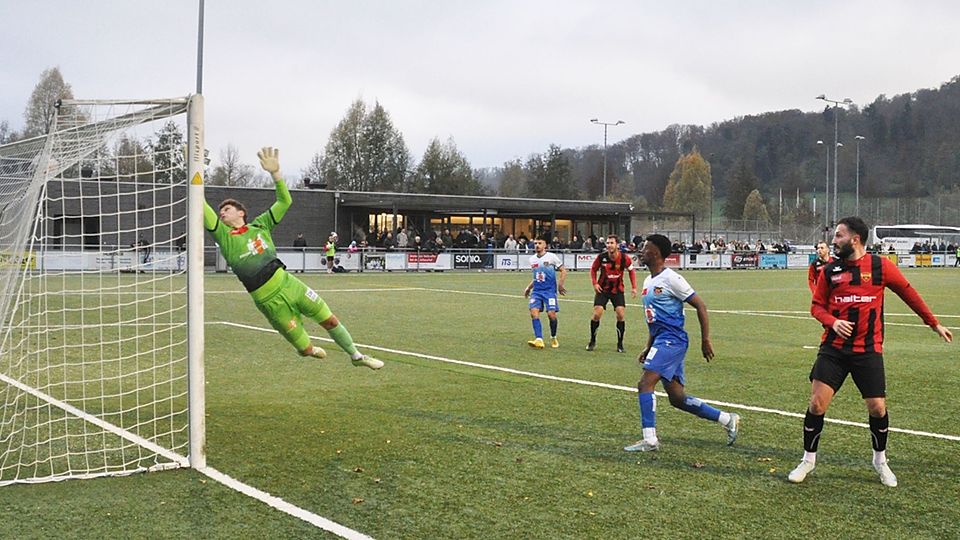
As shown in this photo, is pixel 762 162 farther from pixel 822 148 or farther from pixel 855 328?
pixel 855 328

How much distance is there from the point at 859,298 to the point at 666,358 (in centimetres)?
176

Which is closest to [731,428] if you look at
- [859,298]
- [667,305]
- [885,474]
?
[667,305]

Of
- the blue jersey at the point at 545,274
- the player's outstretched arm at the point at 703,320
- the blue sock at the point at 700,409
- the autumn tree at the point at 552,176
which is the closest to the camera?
the player's outstretched arm at the point at 703,320

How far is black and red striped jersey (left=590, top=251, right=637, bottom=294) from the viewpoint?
627 inches

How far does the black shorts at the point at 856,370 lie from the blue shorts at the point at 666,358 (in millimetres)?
1293

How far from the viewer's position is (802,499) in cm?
654

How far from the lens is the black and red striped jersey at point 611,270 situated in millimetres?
15914

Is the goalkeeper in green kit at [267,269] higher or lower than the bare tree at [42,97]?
lower

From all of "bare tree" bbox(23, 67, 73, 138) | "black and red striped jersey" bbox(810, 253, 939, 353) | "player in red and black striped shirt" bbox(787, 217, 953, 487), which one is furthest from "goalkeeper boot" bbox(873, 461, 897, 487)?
"bare tree" bbox(23, 67, 73, 138)

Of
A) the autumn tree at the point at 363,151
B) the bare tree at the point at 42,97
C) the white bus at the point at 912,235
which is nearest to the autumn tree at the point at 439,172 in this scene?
the autumn tree at the point at 363,151

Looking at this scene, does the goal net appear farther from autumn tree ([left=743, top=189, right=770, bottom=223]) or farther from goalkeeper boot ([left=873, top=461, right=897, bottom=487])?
autumn tree ([left=743, top=189, right=770, bottom=223])

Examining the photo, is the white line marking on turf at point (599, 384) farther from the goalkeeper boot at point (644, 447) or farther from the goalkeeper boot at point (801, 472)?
the goalkeeper boot at point (644, 447)

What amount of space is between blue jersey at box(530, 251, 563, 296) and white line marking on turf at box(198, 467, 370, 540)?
9.38 meters

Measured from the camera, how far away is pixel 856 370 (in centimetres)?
694
